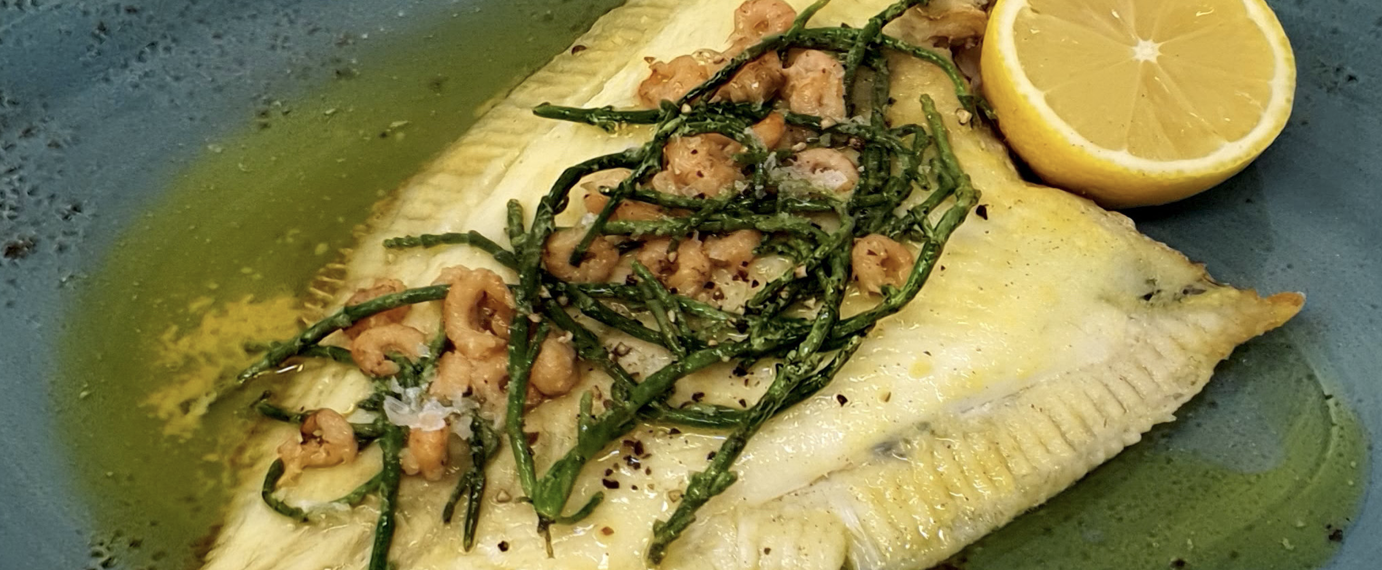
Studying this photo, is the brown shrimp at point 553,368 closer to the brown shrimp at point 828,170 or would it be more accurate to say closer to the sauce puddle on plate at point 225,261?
the brown shrimp at point 828,170

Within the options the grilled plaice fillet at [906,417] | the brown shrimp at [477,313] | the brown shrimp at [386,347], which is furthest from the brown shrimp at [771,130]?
the brown shrimp at [386,347]

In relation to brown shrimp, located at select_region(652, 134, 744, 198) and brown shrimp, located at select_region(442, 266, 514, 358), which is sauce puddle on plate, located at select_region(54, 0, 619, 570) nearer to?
brown shrimp, located at select_region(442, 266, 514, 358)

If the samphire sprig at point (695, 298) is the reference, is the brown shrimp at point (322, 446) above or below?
below

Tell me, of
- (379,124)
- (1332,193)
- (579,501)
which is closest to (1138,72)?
(1332,193)

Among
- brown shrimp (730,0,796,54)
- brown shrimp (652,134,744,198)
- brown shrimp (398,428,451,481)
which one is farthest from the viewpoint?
brown shrimp (730,0,796,54)

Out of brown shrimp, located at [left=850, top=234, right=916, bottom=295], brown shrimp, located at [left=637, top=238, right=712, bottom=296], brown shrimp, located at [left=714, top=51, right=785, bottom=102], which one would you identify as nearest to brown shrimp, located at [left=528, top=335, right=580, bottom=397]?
brown shrimp, located at [left=637, top=238, right=712, bottom=296]

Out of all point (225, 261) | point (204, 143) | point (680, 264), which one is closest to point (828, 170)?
point (680, 264)

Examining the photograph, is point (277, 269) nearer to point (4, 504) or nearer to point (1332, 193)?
point (4, 504)
